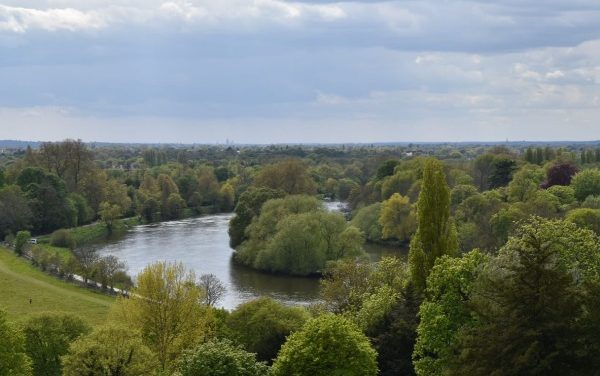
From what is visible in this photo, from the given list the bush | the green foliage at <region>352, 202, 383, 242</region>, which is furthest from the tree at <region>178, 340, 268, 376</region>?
the bush

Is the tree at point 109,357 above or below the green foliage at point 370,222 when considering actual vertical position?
above

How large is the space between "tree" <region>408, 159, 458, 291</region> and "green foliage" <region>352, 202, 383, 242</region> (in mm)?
45452

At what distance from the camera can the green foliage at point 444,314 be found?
2194cm

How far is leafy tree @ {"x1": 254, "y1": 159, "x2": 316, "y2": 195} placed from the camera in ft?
289

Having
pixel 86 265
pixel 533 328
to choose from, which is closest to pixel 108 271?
pixel 86 265

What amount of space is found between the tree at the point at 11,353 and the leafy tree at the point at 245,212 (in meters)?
43.7

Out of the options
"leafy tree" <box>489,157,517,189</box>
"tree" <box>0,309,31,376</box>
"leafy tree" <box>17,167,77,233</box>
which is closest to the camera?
"tree" <box>0,309,31,376</box>

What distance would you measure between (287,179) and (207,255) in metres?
24.4

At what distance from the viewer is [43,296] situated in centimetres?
4497

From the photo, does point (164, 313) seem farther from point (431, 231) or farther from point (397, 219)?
point (397, 219)

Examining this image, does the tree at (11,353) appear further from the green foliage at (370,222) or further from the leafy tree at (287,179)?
the leafy tree at (287,179)

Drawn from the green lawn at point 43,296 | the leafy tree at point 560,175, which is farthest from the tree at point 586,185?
the green lawn at point 43,296

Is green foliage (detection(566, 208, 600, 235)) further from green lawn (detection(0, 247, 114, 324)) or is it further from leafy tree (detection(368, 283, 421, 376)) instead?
green lawn (detection(0, 247, 114, 324))

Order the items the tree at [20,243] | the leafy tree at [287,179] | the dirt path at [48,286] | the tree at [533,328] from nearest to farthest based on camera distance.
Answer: the tree at [533,328], the dirt path at [48,286], the tree at [20,243], the leafy tree at [287,179]
